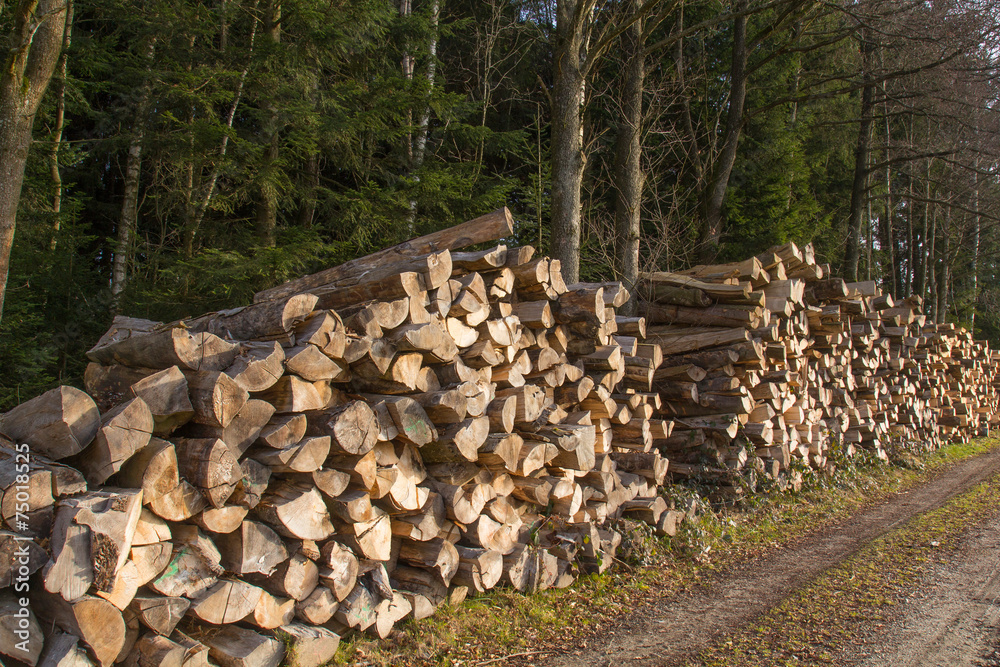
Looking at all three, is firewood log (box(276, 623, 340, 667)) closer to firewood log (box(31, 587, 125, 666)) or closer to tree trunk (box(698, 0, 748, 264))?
firewood log (box(31, 587, 125, 666))

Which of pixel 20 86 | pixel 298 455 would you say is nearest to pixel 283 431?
pixel 298 455

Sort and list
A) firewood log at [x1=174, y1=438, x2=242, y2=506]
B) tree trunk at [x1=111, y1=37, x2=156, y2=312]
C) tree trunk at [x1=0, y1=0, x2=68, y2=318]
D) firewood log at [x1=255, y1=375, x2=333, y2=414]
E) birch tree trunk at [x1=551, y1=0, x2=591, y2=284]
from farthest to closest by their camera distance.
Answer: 1. tree trunk at [x1=111, y1=37, x2=156, y2=312]
2. birch tree trunk at [x1=551, y1=0, x2=591, y2=284]
3. tree trunk at [x1=0, y1=0, x2=68, y2=318]
4. firewood log at [x1=255, y1=375, x2=333, y2=414]
5. firewood log at [x1=174, y1=438, x2=242, y2=506]

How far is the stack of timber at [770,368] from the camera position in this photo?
263 inches

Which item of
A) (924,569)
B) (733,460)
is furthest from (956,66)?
(924,569)

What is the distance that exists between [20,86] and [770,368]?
828 centimetres

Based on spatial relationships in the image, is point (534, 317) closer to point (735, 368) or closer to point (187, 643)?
point (187, 643)

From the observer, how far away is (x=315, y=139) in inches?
302

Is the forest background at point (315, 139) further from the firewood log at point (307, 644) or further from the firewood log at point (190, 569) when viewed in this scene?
the firewood log at point (307, 644)

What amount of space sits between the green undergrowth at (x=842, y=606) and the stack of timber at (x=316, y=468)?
120 centimetres

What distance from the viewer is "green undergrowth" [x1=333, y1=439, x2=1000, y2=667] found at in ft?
11.1

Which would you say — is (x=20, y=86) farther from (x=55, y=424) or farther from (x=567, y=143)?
(x=567, y=143)

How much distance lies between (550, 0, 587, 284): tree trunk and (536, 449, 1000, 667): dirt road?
3.78m

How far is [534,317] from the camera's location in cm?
461

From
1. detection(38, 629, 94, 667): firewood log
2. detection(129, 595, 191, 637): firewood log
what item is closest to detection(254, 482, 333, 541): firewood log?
detection(129, 595, 191, 637): firewood log
